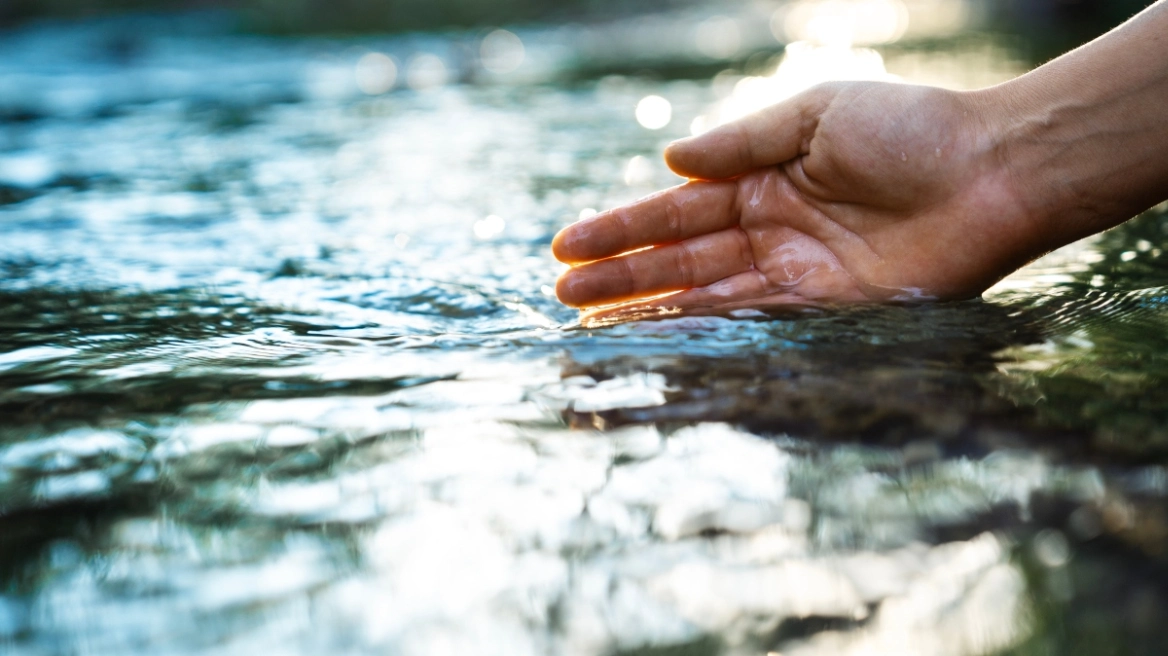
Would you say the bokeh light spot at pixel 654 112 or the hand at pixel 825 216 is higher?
the bokeh light spot at pixel 654 112

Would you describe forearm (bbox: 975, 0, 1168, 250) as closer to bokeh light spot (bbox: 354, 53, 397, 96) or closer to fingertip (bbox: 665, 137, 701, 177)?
fingertip (bbox: 665, 137, 701, 177)

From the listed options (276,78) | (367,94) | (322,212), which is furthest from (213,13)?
(322,212)

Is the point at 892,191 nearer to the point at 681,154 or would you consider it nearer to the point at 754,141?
the point at 754,141

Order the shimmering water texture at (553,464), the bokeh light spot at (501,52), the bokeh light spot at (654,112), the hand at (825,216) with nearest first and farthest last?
the shimmering water texture at (553,464) → the hand at (825,216) → the bokeh light spot at (654,112) → the bokeh light spot at (501,52)

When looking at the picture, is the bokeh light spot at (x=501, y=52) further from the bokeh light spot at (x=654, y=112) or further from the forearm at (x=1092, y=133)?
the forearm at (x=1092, y=133)

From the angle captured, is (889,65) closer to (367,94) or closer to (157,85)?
(367,94)

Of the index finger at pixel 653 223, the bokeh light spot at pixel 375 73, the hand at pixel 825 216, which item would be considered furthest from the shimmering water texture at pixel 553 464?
the bokeh light spot at pixel 375 73

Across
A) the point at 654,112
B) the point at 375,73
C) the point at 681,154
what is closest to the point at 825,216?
the point at 681,154

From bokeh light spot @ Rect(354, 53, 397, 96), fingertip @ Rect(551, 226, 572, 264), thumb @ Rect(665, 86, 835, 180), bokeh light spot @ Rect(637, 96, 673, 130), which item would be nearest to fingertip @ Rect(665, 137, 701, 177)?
thumb @ Rect(665, 86, 835, 180)
